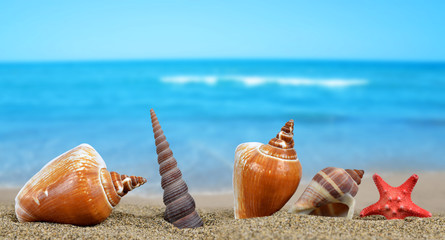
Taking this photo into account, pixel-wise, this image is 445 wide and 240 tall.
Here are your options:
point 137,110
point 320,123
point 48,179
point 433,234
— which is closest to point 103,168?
point 48,179

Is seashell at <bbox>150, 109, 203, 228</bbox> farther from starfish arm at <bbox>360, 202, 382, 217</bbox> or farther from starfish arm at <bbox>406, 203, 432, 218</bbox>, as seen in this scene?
starfish arm at <bbox>406, 203, 432, 218</bbox>

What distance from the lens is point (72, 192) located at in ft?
8.14

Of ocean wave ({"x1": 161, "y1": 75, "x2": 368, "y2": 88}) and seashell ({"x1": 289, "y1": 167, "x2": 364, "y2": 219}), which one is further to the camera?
ocean wave ({"x1": 161, "y1": 75, "x2": 368, "y2": 88})

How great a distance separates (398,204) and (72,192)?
2.21 m

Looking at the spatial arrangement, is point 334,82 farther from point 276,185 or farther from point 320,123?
point 276,185

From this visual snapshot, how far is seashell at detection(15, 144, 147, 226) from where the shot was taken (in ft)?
8.18

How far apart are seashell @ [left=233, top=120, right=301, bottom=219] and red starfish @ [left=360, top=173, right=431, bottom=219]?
685 mm

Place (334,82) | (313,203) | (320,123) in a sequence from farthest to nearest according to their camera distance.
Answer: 1. (334,82)
2. (320,123)
3. (313,203)

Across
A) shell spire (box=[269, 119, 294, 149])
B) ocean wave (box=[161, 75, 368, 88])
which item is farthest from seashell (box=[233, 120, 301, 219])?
ocean wave (box=[161, 75, 368, 88])

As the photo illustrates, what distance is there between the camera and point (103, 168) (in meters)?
2.68

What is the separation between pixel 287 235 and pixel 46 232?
1413mm

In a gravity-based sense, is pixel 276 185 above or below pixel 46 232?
above

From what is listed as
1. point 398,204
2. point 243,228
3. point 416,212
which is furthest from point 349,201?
point 243,228

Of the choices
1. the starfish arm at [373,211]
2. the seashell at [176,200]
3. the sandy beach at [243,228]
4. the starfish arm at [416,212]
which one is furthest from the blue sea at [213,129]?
the starfish arm at [416,212]
